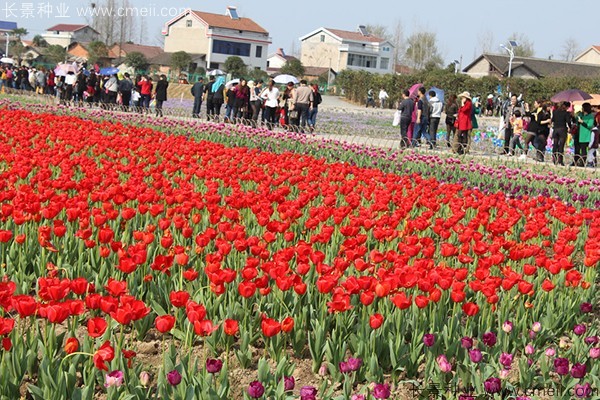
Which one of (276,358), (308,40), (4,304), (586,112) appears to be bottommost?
(276,358)

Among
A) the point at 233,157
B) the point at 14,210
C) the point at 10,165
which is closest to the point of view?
the point at 14,210

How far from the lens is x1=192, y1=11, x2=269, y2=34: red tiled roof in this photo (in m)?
88.2

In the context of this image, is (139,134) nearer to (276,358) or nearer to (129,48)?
(276,358)

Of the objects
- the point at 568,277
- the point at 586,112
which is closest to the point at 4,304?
the point at 568,277

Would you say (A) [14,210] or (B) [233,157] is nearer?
(A) [14,210]

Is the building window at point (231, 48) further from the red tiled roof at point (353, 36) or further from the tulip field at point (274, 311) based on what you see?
the tulip field at point (274, 311)

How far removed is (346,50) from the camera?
102125mm

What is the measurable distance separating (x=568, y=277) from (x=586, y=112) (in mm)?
13607

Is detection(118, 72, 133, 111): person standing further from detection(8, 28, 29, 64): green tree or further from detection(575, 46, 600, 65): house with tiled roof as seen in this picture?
detection(575, 46, 600, 65): house with tiled roof

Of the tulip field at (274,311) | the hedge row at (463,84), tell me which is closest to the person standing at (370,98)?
the hedge row at (463,84)

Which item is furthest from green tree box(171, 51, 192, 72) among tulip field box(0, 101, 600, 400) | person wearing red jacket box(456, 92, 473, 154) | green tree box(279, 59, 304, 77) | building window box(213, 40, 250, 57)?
tulip field box(0, 101, 600, 400)

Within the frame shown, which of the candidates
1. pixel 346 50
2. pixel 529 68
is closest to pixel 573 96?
pixel 529 68

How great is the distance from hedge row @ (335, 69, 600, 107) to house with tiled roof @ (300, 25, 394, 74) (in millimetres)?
44981

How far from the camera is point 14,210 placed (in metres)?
5.43
